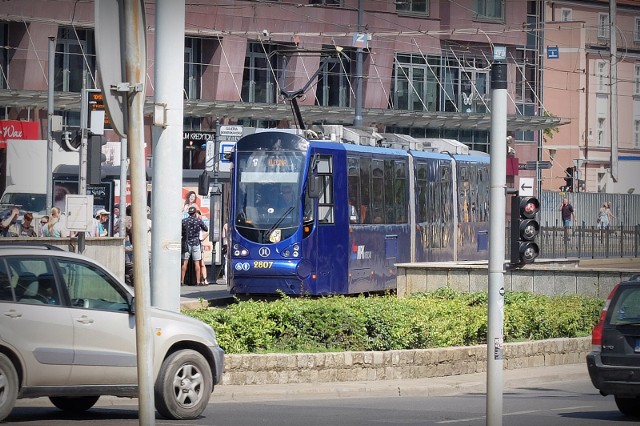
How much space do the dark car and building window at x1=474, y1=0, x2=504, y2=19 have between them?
4419cm

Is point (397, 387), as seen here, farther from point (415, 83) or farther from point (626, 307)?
point (415, 83)

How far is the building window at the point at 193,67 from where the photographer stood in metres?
50.3

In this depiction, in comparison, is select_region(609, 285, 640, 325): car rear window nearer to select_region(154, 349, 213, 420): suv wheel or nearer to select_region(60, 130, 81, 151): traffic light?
select_region(154, 349, 213, 420): suv wheel

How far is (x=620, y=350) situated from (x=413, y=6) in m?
42.8

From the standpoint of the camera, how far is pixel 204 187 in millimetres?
29484

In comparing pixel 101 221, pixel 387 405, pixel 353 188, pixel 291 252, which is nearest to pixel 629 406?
pixel 387 405

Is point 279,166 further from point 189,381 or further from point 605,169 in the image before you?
point 605,169

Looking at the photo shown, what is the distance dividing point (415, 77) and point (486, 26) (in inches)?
155

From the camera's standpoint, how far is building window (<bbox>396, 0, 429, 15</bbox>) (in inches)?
2194

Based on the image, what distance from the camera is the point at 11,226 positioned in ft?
106

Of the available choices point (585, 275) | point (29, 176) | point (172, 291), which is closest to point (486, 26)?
point (29, 176)

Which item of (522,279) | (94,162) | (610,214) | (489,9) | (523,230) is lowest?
(522,279)

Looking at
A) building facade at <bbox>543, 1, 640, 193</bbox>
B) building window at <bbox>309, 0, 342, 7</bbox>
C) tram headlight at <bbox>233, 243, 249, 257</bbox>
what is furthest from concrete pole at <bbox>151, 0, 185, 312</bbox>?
building facade at <bbox>543, 1, 640, 193</bbox>

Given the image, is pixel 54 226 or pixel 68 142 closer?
pixel 54 226
